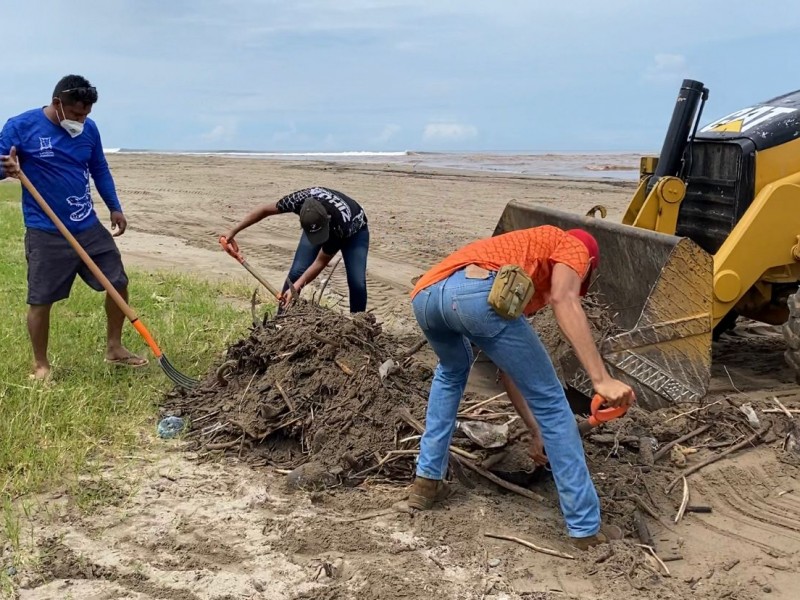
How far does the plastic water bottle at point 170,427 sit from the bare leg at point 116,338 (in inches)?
Result: 44.0

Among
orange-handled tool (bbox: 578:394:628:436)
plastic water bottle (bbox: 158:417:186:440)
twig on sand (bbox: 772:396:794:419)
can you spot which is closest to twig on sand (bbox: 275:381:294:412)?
plastic water bottle (bbox: 158:417:186:440)

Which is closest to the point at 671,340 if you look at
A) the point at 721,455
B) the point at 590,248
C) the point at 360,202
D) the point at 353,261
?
the point at 721,455

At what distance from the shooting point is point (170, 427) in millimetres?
4812

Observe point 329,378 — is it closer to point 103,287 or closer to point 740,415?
point 103,287

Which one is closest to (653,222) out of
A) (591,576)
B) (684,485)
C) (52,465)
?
(684,485)

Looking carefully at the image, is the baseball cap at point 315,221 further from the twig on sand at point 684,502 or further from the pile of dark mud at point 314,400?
the twig on sand at point 684,502

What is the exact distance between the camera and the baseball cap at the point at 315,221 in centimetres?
595

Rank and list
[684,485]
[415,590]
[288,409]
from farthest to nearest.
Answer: [288,409]
[684,485]
[415,590]

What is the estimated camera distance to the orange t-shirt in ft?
10.8

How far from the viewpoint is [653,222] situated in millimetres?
5707

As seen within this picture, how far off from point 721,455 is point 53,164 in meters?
4.35

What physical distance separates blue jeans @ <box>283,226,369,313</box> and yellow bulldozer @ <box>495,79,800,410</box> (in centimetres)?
145

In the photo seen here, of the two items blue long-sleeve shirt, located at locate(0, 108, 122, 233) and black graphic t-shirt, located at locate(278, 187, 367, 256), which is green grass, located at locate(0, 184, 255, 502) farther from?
black graphic t-shirt, located at locate(278, 187, 367, 256)

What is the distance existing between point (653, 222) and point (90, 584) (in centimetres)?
416
